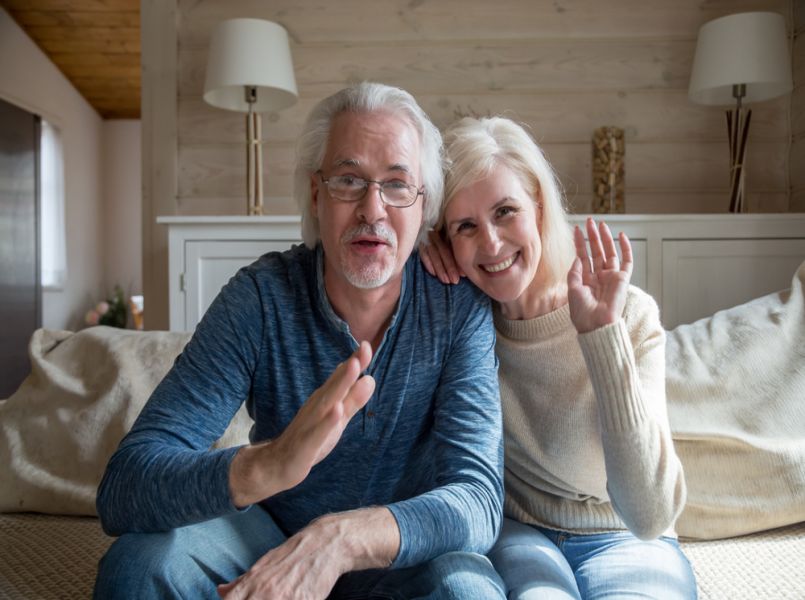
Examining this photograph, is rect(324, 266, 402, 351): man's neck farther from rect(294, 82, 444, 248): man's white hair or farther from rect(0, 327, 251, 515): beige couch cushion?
rect(0, 327, 251, 515): beige couch cushion

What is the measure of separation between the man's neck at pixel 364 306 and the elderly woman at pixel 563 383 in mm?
101

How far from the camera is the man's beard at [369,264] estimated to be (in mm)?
1154

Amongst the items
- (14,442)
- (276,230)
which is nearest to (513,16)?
(276,230)

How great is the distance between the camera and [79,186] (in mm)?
6883

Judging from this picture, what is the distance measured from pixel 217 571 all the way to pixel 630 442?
61 centimetres

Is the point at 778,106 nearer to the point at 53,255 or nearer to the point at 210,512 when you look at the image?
the point at 210,512

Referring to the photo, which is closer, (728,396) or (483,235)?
(483,235)

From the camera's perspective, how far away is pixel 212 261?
2416 mm

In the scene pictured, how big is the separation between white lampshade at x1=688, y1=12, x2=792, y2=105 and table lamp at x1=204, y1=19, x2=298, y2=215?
1.46 m

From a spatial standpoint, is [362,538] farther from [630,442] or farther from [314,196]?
[314,196]

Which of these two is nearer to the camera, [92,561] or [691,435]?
[92,561]

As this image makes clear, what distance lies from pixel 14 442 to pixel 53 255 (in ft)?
17.5

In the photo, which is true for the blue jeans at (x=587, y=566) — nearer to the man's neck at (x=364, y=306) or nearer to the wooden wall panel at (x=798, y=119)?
the man's neck at (x=364, y=306)

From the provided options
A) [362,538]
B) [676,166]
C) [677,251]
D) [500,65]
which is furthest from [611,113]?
[362,538]
